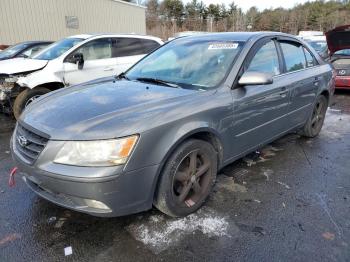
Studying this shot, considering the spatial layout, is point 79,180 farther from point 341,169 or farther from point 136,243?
point 341,169

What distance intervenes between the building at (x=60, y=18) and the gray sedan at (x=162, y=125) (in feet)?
49.3

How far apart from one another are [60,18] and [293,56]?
17417 millimetres

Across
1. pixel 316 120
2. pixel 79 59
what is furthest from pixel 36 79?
pixel 316 120

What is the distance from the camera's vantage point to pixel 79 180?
7.34 feet

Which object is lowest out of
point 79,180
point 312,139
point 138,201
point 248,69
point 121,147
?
point 312,139

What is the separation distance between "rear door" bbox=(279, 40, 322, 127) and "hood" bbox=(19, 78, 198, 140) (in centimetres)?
180

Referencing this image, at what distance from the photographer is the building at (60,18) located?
16.1 m

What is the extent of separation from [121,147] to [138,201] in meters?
0.47

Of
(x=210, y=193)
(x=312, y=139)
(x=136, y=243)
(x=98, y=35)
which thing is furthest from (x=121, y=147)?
(x=98, y=35)

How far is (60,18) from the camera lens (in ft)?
61.2

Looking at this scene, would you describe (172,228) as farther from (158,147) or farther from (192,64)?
(192,64)

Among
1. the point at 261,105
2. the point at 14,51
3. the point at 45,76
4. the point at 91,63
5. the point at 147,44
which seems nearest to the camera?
the point at 261,105

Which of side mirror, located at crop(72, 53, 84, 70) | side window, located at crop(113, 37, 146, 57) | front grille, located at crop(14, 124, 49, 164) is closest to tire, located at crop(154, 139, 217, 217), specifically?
front grille, located at crop(14, 124, 49, 164)

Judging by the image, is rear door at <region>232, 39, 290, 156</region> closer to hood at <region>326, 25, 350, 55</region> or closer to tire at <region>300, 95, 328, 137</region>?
tire at <region>300, 95, 328, 137</region>
